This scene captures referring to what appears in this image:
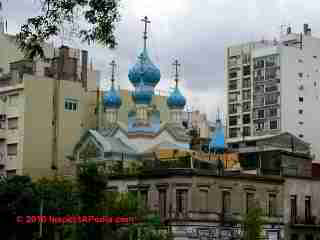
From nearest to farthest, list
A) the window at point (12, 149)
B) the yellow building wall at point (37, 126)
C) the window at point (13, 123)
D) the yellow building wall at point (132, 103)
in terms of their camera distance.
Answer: the yellow building wall at point (37, 126) → the window at point (12, 149) → the window at point (13, 123) → the yellow building wall at point (132, 103)

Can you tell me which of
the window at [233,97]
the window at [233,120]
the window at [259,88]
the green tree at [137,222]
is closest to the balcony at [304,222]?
the green tree at [137,222]

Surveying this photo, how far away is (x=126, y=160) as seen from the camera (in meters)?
65.2

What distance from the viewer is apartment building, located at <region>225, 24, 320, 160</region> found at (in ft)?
374

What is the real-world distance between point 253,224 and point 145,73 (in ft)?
65.5

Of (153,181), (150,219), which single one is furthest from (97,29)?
(153,181)

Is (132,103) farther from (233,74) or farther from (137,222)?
(233,74)

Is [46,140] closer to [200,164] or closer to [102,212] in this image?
[200,164]

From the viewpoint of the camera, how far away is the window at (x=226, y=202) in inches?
2255

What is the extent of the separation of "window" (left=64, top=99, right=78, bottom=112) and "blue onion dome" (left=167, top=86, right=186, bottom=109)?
8.57 metres

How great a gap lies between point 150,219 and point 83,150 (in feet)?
55.5

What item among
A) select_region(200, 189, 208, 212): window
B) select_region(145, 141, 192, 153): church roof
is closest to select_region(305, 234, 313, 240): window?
select_region(200, 189, 208, 212): window

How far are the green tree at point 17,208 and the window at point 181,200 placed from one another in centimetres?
999

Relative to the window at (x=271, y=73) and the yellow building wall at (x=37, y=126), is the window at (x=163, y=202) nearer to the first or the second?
the yellow building wall at (x=37, y=126)

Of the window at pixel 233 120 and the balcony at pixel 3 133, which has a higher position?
the window at pixel 233 120
